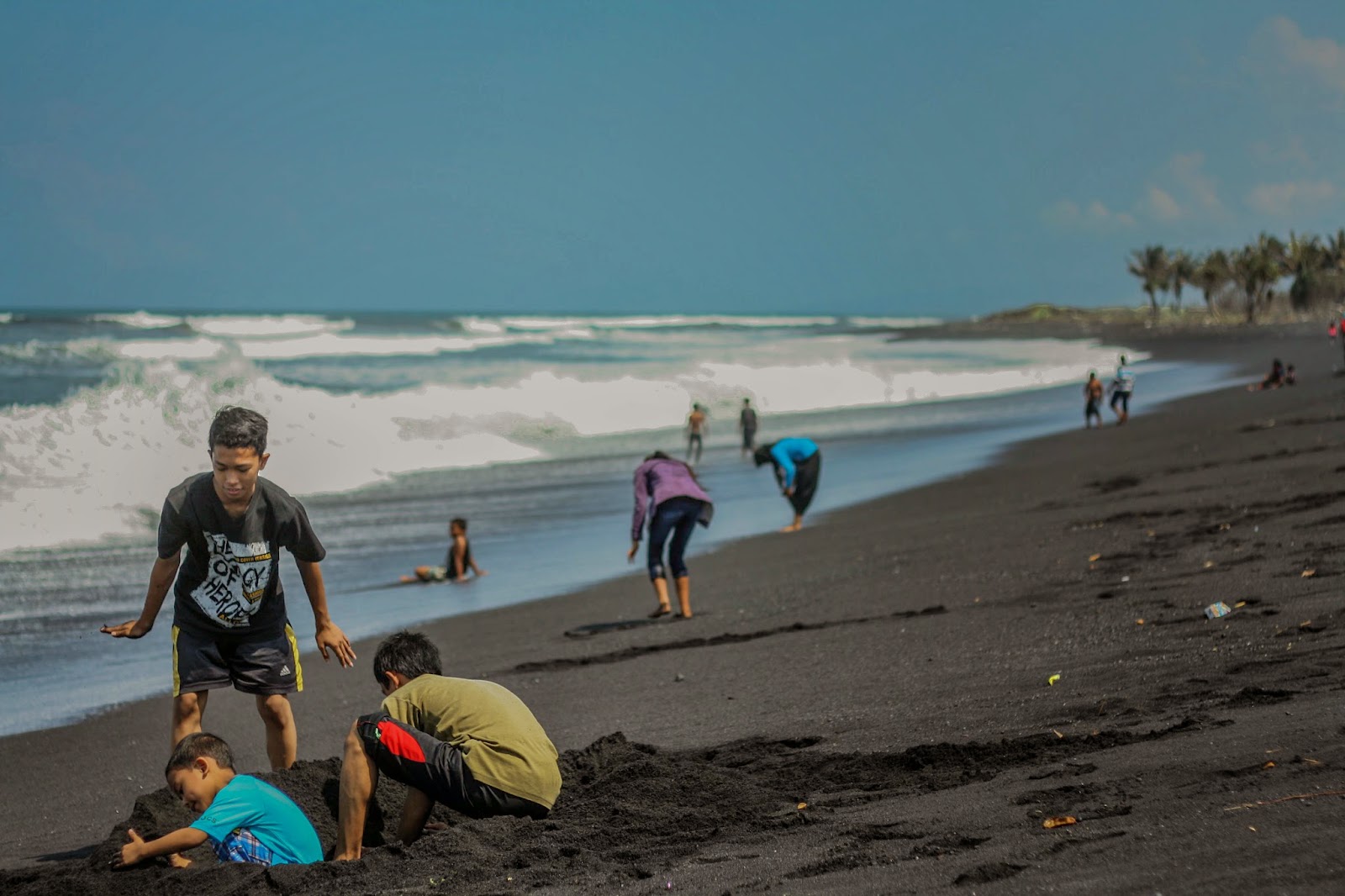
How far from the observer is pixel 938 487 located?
17219mm

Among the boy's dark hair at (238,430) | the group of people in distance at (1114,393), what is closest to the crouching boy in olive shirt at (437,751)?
the boy's dark hair at (238,430)

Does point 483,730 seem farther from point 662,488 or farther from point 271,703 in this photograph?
point 662,488

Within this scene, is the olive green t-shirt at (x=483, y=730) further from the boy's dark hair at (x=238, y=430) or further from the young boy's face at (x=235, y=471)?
the boy's dark hair at (x=238, y=430)

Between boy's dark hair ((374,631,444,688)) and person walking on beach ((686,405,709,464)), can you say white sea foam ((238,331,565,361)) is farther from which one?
boy's dark hair ((374,631,444,688))

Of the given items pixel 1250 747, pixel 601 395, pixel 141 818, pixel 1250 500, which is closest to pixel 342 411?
pixel 601 395

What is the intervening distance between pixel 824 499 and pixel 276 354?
45.8 meters

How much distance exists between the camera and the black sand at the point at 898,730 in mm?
3988

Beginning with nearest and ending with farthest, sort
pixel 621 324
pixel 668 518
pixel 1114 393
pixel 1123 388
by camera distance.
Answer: pixel 668 518 → pixel 1123 388 → pixel 1114 393 → pixel 621 324

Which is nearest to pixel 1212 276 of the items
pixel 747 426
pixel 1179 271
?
pixel 1179 271

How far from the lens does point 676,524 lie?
1035 cm

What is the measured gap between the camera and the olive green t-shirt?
4.88m

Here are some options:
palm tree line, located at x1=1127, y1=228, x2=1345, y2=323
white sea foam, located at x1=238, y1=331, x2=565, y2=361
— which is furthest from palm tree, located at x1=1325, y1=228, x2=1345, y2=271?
white sea foam, located at x1=238, y1=331, x2=565, y2=361

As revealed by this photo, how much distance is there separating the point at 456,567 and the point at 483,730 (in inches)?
304

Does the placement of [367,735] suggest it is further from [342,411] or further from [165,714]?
[342,411]
